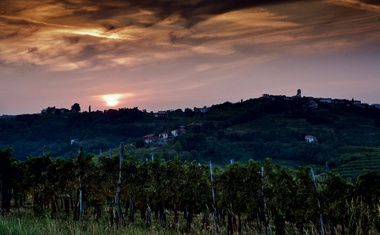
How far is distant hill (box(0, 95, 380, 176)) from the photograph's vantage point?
331 feet

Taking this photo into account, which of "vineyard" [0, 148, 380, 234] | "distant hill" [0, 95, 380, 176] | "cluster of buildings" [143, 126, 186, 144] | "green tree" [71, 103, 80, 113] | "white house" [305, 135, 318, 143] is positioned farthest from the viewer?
"green tree" [71, 103, 80, 113]

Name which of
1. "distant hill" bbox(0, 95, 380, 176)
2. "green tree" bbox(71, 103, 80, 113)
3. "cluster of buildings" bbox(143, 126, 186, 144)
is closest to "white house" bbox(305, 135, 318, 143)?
"distant hill" bbox(0, 95, 380, 176)

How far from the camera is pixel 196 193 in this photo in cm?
1745

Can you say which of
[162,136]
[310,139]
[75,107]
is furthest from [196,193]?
[75,107]

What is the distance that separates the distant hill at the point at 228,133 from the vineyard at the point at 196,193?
62158 millimetres

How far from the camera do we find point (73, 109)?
7279 inches

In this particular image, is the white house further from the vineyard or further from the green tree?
the green tree

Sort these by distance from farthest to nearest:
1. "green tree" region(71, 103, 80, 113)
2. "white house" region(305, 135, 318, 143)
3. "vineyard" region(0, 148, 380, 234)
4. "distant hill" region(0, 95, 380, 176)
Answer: "green tree" region(71, 103, 80, 113) → "white house" region(305, 135, 318, 143) → "distant hill" region(0, 95, 380, 176) → "vineyard" region(0, 148, 380, 234)

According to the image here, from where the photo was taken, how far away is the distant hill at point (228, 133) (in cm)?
10088

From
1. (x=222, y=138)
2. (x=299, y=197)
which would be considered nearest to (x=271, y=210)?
(x=299, y=197)

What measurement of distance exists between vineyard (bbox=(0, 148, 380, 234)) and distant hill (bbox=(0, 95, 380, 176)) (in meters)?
62.2

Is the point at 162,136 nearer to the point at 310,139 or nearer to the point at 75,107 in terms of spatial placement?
the point at 310,139

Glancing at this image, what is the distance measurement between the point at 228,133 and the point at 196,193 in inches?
4207

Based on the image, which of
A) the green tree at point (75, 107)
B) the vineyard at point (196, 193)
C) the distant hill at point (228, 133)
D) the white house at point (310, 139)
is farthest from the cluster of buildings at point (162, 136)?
the vineyard at point (196, 193)
